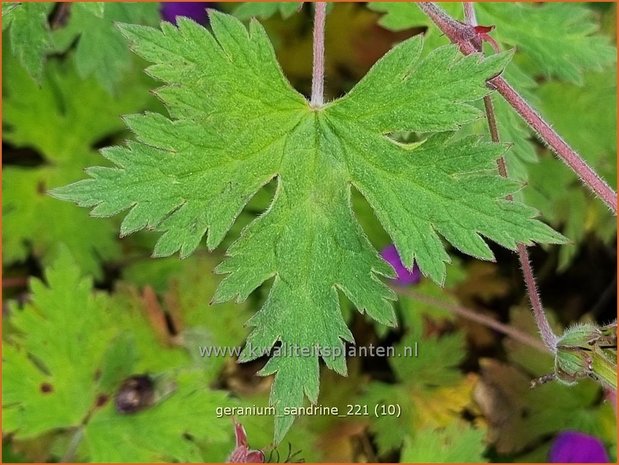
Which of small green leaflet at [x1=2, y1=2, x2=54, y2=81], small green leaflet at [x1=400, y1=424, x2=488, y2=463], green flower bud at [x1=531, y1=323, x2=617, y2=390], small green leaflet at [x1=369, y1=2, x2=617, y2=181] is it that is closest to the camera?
green flower bud at [x1=531, y1=323, x2=617, y2=390]

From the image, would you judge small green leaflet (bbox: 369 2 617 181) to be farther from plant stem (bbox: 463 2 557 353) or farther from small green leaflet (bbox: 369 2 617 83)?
plant stem (bbox: 463 2 557 353)

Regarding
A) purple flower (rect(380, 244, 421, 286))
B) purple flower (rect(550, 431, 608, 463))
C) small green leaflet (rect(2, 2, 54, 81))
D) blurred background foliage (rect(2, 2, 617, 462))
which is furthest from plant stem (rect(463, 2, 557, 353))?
small green leaflet (rect(2, 2, 54, 81))

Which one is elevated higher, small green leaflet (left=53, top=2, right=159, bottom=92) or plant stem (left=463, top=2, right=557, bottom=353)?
small green leaflet (left=53, top=2, right=159, bottom=92)

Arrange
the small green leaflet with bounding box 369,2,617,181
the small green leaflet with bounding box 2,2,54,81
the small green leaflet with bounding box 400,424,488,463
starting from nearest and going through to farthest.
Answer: the small green leaflet with bounding box 2,2,54,81 → the small green leaflet with bounding box 369,2,617,181 → the small green leaflet with bounding box 400,424,488,463

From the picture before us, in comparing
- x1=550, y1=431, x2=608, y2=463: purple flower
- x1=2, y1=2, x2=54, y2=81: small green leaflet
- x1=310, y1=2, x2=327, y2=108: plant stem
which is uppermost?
x1=2, y1=2, x2=54, y2=81: small green leaflet

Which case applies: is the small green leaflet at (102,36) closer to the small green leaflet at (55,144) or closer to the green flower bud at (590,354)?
the small green leaflet at (55,144)

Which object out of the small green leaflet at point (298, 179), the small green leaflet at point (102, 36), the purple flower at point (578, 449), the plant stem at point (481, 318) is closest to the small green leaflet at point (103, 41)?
the small green leaflet at point (102, 36)

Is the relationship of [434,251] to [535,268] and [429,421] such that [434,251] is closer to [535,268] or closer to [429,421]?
[429,421]
